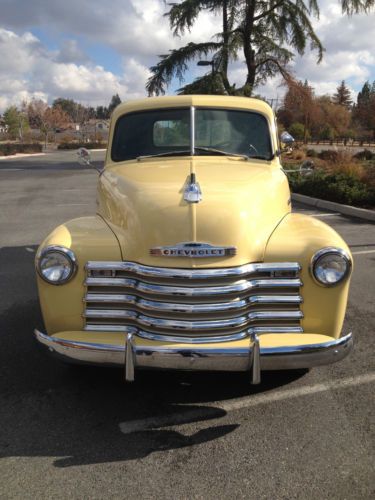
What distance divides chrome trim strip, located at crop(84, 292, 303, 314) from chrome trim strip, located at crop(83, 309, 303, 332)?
0.21ft

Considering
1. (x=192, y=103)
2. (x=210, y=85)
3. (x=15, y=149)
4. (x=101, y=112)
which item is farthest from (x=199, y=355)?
(x=101, y=112)

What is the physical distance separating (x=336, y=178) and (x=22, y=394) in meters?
10.3

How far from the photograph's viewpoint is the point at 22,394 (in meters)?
3.23

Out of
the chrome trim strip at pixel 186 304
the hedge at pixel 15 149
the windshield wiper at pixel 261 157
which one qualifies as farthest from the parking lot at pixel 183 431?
the hedge at pixel 15 149

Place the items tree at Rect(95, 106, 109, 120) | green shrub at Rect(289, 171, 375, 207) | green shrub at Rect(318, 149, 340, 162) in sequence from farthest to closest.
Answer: tree at Rect(95, 106, 109, 120), green shrub at Rect(318, 149, 340, 162), green shrub at Rect(289, 171, 375, 207)

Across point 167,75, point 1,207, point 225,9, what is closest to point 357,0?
point 225,9

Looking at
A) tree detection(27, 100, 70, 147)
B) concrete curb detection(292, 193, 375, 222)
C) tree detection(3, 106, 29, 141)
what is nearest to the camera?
concrete curb detection(292, 193, 375, 222)

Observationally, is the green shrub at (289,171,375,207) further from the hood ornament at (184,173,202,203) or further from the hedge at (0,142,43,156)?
the hedge at (0,142,43,156)

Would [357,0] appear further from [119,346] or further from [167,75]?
[119,346]

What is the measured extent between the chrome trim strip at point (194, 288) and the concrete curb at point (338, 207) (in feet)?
23.9

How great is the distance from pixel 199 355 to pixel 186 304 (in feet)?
1.11

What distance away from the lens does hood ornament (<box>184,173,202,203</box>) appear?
10.2 ft

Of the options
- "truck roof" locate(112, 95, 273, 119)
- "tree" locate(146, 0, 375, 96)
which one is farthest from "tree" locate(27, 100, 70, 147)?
"truck roof" locate(112, 95, 273, 119)

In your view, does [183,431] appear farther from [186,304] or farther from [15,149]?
[15,149]
